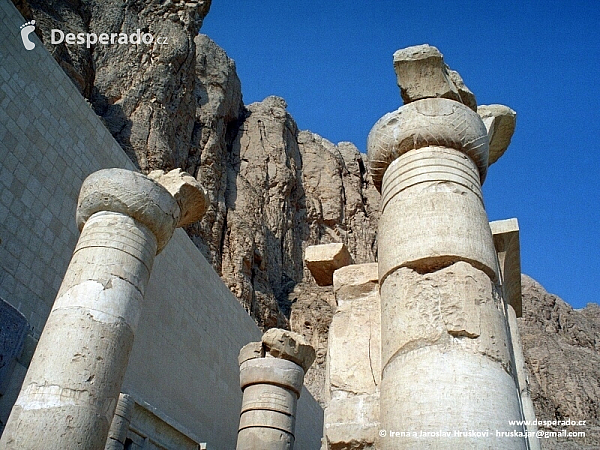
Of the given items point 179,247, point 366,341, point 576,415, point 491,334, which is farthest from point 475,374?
point 576,415

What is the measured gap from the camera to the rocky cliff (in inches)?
846

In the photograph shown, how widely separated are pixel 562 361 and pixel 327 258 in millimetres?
18685

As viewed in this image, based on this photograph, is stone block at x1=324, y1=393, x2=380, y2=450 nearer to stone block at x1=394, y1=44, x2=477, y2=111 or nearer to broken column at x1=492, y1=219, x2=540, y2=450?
broken column at x1=492, y1=219, x2=540, y2=450

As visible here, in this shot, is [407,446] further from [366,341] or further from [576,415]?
[576,415]

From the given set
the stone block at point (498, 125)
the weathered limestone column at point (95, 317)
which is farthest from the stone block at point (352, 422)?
the stone block at point (498, 125)

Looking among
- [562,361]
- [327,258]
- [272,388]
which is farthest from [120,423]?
[562,361]

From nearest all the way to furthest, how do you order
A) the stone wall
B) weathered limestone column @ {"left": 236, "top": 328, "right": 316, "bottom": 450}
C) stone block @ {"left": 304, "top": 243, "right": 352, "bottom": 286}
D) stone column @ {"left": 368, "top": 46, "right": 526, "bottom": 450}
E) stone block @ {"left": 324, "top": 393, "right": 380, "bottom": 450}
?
1. stone column @ {"left": 368, "top": 46, "right": 526, "bottom": 450}
2. stone block @ {"left": 324, "top": 393, "right": 380, "bottom": 450}
3. stone block @ {"left": 304, "top": 243, "right": 352, "bottom": 286}
4. the stone wall
5. weathered limestone column @ {"left": 236, "top": 328, "right": 316, "bottom": 450}

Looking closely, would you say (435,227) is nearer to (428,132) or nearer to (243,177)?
(428,132)

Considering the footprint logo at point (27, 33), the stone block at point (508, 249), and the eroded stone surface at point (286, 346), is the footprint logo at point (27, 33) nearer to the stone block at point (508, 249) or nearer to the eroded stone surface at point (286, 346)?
the eroded stone surface at point (286, 346)

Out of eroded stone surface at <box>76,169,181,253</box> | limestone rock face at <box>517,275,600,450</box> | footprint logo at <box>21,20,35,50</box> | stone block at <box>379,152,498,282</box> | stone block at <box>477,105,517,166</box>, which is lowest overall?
stone block at <box>379,152,498,282</box>

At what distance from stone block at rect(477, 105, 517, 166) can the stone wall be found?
555 centimetres

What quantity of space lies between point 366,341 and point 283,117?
2881 cm

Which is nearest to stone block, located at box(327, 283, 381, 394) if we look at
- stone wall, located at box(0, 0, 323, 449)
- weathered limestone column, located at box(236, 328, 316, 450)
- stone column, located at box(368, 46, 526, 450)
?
stone column, located at box(368, 46, 526, 450)

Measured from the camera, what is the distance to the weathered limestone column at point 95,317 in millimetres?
4215
